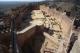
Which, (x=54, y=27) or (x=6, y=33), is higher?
(x=6, y=33)

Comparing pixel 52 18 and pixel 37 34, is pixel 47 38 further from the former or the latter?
pixel 52 18

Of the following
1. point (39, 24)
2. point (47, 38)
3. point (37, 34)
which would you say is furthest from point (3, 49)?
point (39, 24)

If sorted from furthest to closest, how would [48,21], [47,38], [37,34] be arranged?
[48,21]
[37,34]
[47,38]

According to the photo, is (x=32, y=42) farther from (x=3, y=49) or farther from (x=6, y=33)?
(x=3, y=49)

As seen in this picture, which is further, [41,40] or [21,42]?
[41,40]

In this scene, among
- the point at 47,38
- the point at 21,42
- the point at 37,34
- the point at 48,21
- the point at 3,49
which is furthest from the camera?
the point at 48,21

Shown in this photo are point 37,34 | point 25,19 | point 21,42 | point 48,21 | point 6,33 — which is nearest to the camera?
point 6,33

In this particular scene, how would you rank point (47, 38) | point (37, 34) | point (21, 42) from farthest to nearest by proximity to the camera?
point (37, 34) → point (47, 38) → point (21, 42)

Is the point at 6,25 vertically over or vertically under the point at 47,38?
over

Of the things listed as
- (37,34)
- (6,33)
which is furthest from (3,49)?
(37,34)
